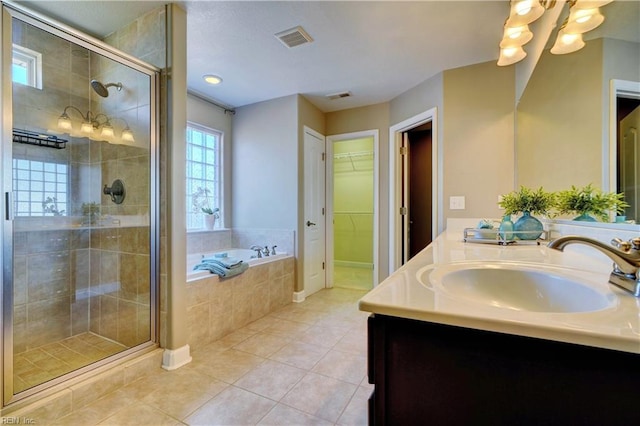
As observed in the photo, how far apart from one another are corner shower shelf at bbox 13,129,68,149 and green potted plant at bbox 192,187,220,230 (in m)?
1.26

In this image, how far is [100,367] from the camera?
1.59 meters

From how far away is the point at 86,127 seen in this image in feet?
7.46

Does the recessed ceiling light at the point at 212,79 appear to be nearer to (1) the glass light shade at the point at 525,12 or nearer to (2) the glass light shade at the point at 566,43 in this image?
(1) the glass light shade at the point at 525,12

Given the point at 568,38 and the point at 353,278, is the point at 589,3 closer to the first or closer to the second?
the point at 568,38

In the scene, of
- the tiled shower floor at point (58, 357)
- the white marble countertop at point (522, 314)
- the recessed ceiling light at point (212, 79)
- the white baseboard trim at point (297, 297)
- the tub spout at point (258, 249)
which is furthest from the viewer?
the white baseboard trim at point (297, 297)

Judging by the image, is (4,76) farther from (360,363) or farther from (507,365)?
(360,363)

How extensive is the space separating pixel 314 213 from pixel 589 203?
2624 mm

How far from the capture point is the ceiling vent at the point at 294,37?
2059mm

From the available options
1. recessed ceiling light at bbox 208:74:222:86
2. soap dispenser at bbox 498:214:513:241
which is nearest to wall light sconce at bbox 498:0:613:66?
soap dispenser at bbox 498:214:513:241

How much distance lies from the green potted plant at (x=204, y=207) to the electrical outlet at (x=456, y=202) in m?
2.62

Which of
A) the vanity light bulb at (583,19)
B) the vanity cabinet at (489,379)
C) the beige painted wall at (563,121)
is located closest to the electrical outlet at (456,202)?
the beige painted wall at (563,121)

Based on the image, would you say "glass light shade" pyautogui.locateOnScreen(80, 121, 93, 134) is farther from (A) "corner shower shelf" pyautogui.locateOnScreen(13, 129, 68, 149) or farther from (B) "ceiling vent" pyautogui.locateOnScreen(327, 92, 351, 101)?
(B) "ceiling vent" pyautogui.locateOnScreen(327, 92, 351, 101)

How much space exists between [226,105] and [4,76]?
2288 millimetres

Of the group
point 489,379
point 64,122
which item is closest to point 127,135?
point 64,122
